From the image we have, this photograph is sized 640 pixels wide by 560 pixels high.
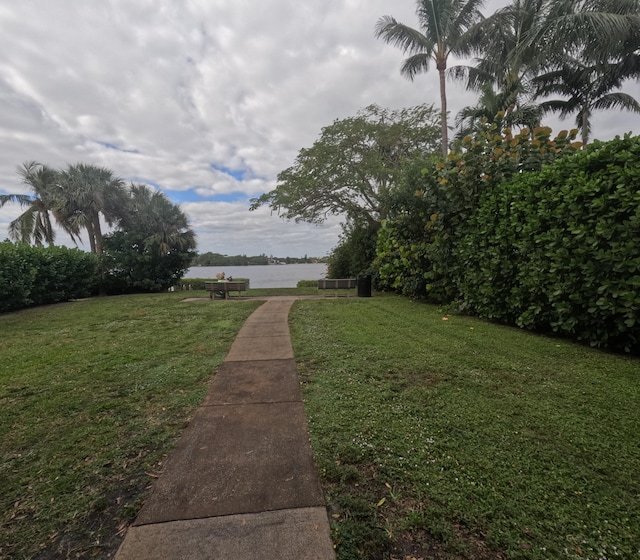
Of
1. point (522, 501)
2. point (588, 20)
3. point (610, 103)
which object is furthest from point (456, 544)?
point (610, 103)

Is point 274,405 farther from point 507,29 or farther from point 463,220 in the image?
point 507,29

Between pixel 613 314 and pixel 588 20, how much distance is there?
40.8ft

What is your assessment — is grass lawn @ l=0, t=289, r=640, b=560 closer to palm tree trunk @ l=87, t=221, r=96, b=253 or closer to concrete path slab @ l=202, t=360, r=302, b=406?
concrete path slab @ l=202, t=360, r=302, b=406

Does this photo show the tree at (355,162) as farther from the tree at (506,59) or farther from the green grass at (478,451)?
the green grass at (478,451)

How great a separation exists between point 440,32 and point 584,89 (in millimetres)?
10717

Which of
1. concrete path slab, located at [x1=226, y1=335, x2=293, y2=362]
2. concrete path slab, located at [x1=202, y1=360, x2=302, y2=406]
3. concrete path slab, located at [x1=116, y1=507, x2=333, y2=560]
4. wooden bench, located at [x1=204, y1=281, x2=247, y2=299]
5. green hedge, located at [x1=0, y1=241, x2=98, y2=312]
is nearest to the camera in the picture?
concrete path slab, located at [x1=116, y1=507, x2=333, y2=560]

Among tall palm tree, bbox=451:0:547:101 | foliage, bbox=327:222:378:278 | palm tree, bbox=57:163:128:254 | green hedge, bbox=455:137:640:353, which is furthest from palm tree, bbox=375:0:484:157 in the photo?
palm tree, bbox=57:163:128:254

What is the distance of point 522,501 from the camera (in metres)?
1.51

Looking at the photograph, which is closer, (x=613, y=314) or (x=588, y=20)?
(x=613, y=314)

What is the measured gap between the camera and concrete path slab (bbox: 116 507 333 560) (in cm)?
126

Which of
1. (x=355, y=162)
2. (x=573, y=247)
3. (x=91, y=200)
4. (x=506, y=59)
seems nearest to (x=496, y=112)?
(x=506, y=59)

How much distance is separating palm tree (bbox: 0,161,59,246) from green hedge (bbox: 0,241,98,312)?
7674 millimetres

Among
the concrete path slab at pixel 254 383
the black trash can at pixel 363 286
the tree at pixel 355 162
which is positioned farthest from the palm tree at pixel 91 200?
the concrete path slab at pixel 254 383

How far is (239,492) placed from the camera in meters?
1.60
